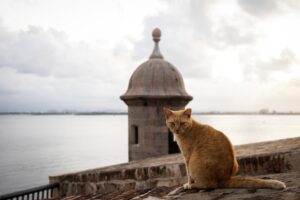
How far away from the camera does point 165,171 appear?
4.82 metres

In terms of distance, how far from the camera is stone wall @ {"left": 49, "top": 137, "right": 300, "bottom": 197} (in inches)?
143

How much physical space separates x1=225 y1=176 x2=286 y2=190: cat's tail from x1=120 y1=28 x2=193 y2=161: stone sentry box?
645cm

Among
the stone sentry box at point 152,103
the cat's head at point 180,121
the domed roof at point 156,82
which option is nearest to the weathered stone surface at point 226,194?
the cat's head at point 180,121

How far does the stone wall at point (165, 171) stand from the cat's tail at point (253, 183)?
101 cm

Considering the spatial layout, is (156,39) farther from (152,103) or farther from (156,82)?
(152,103)

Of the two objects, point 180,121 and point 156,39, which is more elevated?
point 156,39

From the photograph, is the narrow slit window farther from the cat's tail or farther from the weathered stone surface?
the cat's tail

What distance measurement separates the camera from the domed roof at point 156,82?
9.37 m

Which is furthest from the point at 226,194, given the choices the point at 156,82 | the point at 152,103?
the point at 156,82

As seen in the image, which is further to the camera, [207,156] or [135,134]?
[135,134]

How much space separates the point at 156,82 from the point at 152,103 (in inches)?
25.2

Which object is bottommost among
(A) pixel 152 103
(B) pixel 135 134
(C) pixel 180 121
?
(B) pixel 135 134

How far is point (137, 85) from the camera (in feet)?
31.7

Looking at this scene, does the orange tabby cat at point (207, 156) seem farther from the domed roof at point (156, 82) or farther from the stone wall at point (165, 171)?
the domed roof at point (156, 82)
